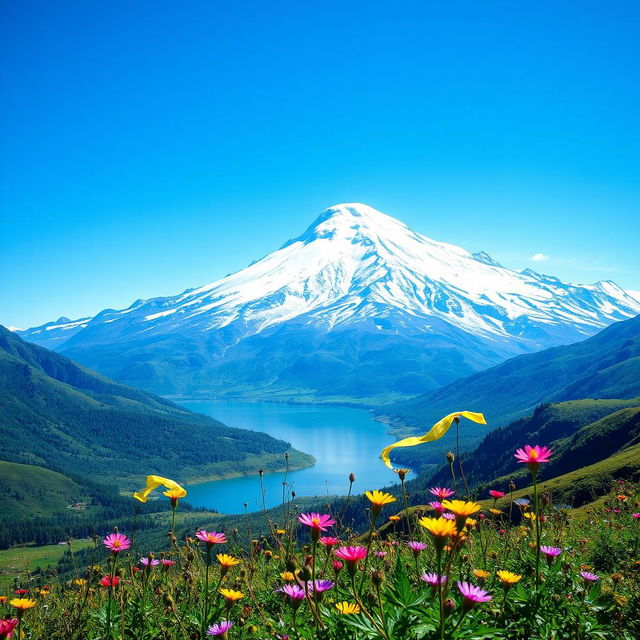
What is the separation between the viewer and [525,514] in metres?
6.38

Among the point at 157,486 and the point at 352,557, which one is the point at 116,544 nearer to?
the point at 157,486

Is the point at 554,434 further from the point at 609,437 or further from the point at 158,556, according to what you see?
the point at 158,556

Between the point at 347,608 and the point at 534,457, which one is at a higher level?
the point at 534,457

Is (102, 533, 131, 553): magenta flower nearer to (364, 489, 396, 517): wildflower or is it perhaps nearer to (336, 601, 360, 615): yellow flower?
(336, 601, 360, 615): yellow flower

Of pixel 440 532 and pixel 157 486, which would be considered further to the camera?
pixel 157 486

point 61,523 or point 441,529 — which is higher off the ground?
point 441,529

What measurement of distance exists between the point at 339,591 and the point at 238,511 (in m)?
183

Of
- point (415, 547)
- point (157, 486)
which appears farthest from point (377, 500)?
point (157, 486)

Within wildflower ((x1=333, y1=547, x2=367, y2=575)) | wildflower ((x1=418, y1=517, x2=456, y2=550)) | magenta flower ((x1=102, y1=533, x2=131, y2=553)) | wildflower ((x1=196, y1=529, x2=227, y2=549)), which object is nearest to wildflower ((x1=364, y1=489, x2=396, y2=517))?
wildflower ((x1=333, y1=547, x2=367, y2=575))

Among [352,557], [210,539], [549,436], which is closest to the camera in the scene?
[352,557]

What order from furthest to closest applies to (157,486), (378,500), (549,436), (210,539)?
(549,436) < (157,486) < (210,539) < (378,500)

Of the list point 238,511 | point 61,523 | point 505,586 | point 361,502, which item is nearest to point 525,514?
point 505,586

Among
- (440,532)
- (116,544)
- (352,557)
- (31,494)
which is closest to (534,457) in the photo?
(440,532)

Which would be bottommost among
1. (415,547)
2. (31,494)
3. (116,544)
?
(31,494)
